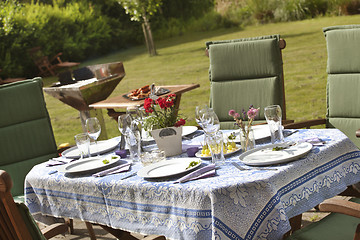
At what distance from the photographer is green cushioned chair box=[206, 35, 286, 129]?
3094mm

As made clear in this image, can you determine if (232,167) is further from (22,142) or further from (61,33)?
(61,33)

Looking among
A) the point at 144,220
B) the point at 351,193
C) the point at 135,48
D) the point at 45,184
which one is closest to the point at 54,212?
the point at 45,184

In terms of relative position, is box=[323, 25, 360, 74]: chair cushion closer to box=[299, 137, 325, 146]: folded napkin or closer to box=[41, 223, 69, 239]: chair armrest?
box=[299, 137, 325, 146]: folded napkin

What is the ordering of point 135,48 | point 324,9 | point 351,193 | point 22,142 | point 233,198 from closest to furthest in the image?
point 233,198
point 351,193
point 22,142
point 324,9
point 135,48

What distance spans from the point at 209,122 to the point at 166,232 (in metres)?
0.51

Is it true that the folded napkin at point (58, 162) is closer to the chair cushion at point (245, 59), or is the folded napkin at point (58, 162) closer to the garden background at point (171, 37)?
the chair cushion at point (245, 59)

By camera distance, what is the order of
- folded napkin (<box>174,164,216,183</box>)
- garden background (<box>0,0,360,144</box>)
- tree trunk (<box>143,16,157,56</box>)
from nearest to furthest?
1. folded napkin (<box>174,164,216,183</box>)
2. garden background (<box>0,0,360,144</box>)
3. tree trunk (<box>143,16,157,56</box>)

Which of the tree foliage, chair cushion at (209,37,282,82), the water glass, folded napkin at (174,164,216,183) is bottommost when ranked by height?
folded napkin at (174,164,216,183)

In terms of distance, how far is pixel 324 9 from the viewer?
27.9 feet

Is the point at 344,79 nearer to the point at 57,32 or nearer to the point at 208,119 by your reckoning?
the point at 208,119

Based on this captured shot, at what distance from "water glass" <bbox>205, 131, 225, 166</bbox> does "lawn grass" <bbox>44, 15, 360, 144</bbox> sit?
414 cm

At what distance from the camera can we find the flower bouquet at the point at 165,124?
2.12 m

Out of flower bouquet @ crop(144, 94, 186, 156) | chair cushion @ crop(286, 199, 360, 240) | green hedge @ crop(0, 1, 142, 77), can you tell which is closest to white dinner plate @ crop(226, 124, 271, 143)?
flower bouquet @ crop(144, 94, 186, 156)

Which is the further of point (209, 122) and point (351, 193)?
point (351, 193)
